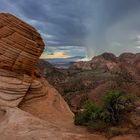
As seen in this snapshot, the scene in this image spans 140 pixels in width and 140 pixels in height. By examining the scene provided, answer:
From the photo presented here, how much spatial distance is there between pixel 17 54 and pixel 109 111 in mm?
6646

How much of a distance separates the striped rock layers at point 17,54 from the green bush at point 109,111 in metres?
4.09

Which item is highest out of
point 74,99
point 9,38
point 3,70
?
point 9,38

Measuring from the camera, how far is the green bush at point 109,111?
17.1m

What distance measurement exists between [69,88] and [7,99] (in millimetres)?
55701

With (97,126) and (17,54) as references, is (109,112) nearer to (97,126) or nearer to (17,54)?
(97,126)

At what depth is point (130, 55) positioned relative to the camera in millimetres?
116000

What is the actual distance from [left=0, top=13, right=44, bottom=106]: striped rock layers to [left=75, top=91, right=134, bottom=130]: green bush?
13.4ft

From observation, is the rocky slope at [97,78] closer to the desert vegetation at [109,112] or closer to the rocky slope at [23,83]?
the rocky slope at [23,83]

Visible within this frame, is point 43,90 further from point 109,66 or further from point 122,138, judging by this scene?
point 109,66

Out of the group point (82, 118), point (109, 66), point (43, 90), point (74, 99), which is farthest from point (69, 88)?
point (82, 118)

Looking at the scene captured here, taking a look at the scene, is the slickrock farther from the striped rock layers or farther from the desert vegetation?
the desert vegetation

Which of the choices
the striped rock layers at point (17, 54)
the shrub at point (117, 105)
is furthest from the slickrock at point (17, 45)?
the shrub at point (117, 105)

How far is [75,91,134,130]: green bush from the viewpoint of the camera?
1709cm

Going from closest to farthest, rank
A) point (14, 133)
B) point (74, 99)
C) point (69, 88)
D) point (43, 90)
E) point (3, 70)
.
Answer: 1. point (14, 133)
2. point (3, 70)
3. point (43, 90)
4. point (74, 99)
5. point (69, 88)
